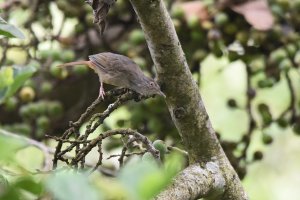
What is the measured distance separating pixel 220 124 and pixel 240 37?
0.85m

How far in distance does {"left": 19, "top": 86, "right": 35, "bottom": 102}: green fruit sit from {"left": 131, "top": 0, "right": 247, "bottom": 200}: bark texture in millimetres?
598

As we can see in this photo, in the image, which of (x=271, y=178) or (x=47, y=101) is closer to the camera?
(x=47, y=101)

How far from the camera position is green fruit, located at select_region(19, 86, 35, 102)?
1.44 meters

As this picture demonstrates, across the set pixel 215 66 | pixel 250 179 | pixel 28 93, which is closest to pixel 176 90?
pixel 28 93

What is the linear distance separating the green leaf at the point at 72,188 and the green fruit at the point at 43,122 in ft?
3.84

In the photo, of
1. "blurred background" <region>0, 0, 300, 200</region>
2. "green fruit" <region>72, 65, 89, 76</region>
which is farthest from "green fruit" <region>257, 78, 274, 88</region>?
"green fruit" <region>72, 65, 89, 76</region>

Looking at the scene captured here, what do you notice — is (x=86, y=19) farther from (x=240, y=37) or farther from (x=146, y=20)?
(x=146, y=20)

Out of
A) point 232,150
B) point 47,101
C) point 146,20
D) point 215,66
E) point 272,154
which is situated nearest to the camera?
point 146,20

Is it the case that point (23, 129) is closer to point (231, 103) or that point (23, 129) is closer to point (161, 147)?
point (231, 103)

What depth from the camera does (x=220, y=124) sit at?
2.19 meters

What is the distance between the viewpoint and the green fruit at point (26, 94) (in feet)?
4.71

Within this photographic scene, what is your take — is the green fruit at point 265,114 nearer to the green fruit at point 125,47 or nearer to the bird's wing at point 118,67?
the green fruit at point 125,47

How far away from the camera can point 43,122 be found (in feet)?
4.72

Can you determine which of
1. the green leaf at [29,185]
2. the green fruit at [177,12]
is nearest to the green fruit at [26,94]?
the green fruit at [177,12]
